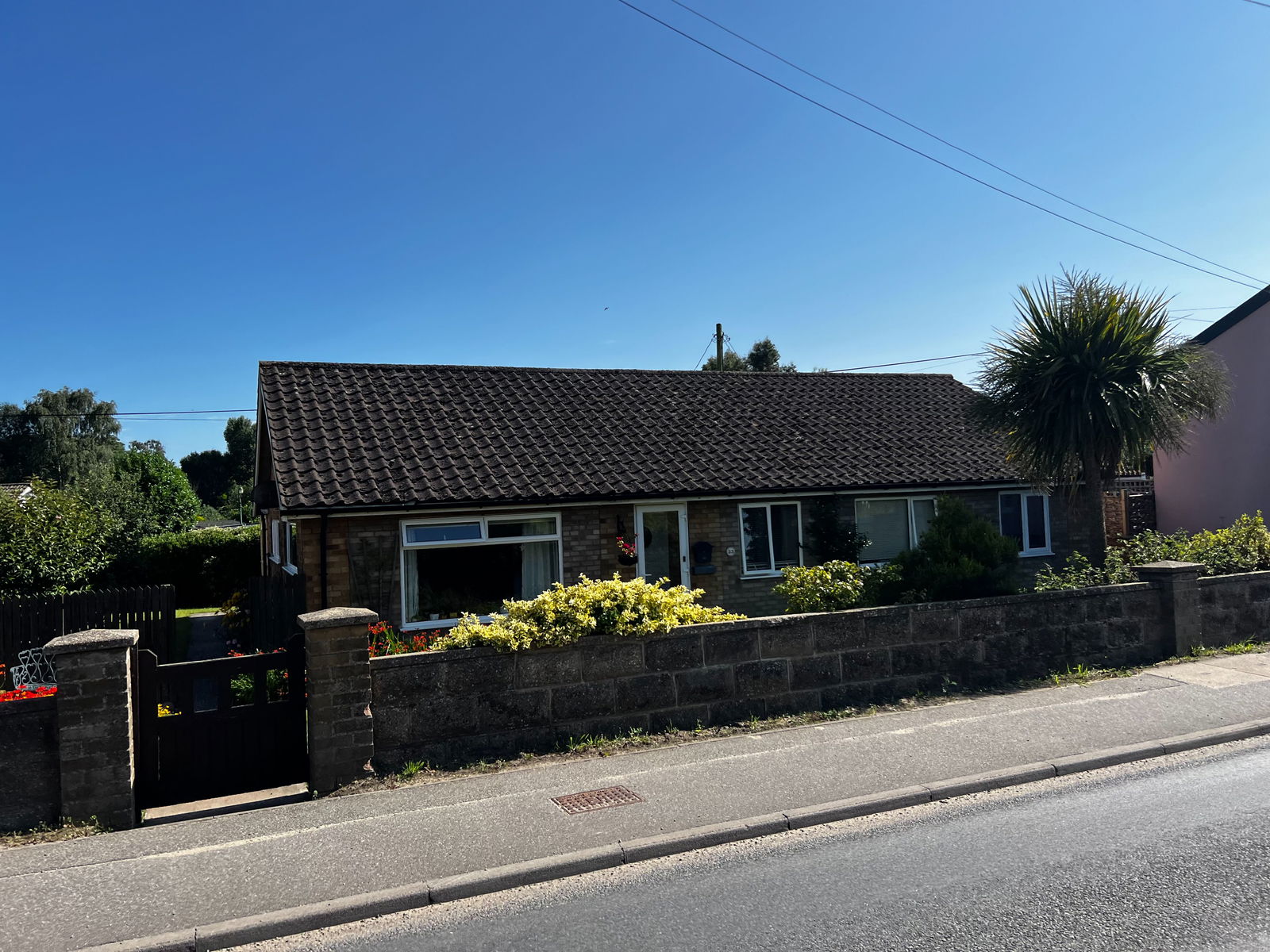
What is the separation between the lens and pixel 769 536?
599 inches

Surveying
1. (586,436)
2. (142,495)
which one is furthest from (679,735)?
(142,495)

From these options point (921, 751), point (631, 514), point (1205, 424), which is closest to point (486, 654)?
point (921, 751)

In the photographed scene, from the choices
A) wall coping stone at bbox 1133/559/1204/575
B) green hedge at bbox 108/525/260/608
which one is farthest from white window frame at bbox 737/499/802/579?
green hedge at bbox 108/525/260/608

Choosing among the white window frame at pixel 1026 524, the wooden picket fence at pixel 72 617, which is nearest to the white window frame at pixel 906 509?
the white window frame at pixel 1026 524

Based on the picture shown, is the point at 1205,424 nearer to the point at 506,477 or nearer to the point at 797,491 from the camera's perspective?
the point at 797,491

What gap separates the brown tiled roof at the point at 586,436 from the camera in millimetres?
13141

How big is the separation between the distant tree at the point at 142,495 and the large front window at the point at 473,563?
1354 centimetres

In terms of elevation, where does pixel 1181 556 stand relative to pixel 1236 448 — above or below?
below

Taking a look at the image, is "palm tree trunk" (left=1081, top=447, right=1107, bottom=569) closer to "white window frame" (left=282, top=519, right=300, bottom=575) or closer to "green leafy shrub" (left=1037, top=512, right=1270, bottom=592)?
"green leafy shrub" (left=1037, top=512, right=1270, bottom=592)

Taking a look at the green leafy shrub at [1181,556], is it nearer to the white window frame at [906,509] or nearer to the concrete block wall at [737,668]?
the concrete block wall at [737,668]

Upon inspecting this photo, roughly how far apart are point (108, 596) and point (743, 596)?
31.5 ft

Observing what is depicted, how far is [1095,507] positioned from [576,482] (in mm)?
7671

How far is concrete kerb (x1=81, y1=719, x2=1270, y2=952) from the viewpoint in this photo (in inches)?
179

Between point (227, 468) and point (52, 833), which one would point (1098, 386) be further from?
point (227, 468)
